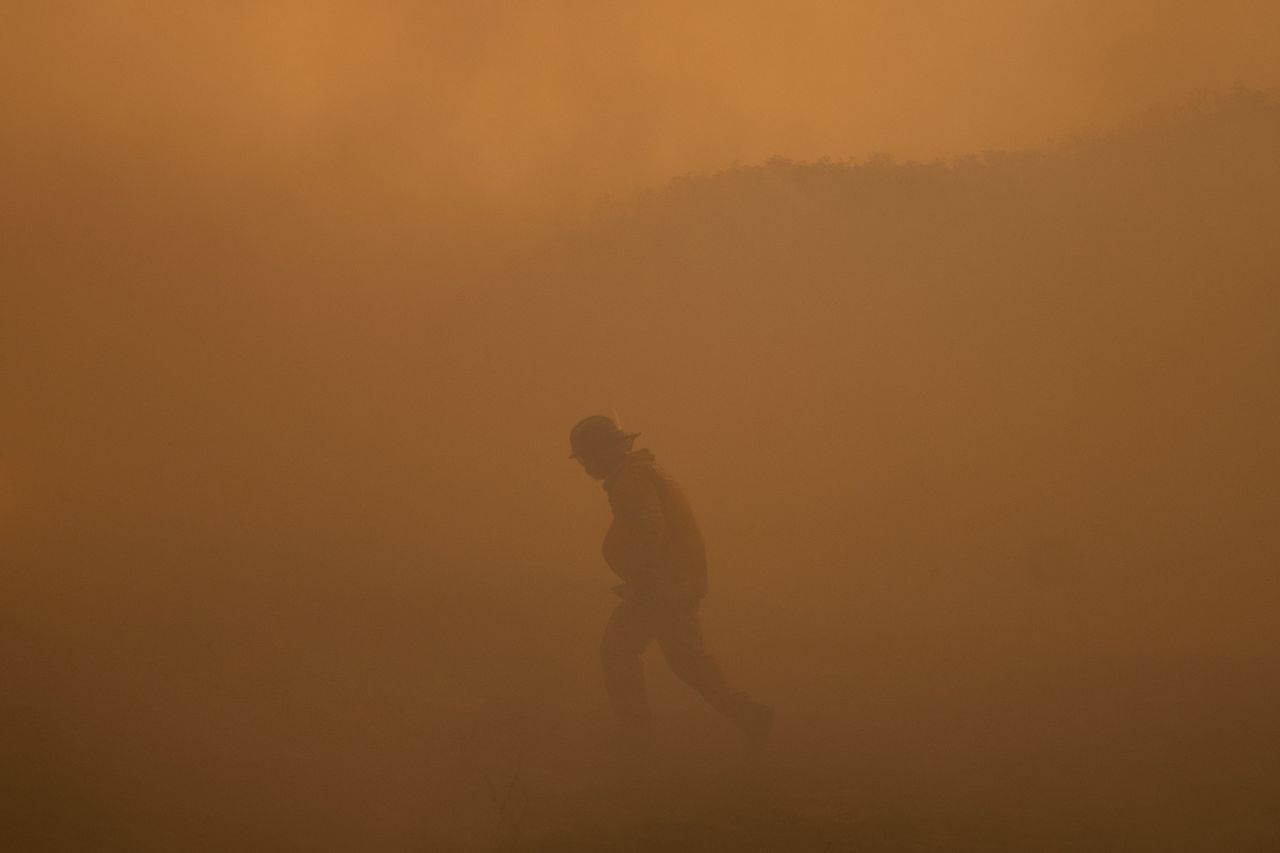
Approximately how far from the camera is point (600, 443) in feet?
17.9

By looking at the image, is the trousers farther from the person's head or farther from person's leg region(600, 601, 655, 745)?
the person's head

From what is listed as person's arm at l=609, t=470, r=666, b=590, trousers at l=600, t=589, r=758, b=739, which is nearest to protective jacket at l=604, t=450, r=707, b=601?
person's arm at l=609, t=470, r=666, b=590

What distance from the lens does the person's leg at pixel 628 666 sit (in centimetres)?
530

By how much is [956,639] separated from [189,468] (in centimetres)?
715

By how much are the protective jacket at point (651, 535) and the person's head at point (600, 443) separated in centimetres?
6

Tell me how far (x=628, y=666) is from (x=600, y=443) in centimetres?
113

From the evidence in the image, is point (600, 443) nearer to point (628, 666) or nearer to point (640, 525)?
point (640, 525)

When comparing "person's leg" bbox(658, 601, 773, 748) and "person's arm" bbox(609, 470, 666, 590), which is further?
"person's arm" bbox(609, 470, 666, 590)

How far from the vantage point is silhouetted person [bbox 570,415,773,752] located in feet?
17.3

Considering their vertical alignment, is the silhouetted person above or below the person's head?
below

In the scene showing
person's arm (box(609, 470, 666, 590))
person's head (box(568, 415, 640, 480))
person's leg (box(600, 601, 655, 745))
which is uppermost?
person's head (box(568, 415, 640, 480))

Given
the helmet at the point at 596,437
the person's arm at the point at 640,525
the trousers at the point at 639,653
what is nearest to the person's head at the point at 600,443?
the helmet at the point at 596,437

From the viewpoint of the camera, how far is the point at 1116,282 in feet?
43.9

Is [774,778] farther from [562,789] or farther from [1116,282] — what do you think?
[1116,282]
